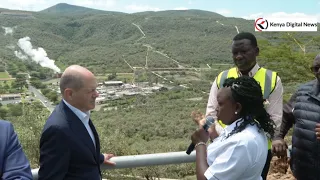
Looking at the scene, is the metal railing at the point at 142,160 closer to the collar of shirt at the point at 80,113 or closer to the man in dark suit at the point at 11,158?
the collar of shirt at the point at 80,113

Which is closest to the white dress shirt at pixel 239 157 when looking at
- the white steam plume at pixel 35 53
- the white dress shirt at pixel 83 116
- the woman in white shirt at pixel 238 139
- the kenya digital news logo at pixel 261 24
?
the woman in white shirt at pixel 238 139

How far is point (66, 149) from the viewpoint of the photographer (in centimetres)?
209

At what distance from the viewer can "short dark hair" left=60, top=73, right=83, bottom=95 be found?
2.27m

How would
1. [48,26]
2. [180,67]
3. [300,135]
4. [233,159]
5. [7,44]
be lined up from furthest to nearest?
[48,26] < [7,44] < [180,67] < [300,135] < [233,159]

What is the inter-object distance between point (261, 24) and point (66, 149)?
13893 mm

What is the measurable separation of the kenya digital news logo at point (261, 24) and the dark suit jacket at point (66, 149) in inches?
486

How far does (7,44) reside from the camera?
363ft

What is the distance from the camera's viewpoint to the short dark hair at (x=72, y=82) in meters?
2.27

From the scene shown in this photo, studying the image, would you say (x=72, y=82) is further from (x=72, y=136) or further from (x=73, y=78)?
(x=72, y=136)

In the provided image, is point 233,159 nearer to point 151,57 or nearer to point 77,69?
point 77,69

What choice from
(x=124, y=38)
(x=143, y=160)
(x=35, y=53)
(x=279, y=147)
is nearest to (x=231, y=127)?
(x=143, y=160)

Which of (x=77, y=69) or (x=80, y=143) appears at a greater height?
(x=77, y=69)

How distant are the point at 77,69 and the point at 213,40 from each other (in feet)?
320

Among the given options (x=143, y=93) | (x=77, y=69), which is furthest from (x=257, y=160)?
(x=143, y=93)
